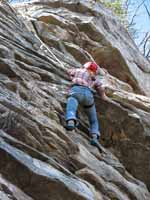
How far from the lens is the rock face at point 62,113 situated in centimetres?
782

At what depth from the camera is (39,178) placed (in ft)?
25.1

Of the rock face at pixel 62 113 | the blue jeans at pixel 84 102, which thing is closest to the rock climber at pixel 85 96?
the blue jeans at pixel 84 102

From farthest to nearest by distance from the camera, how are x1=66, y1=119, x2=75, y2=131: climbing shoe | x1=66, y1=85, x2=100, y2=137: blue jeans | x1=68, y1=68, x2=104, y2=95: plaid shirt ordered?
x1=68, y1=68, x2=104, y2=95: plaid shirt
x1=66, y1=85, x2=100, y2=137: blue jeans
x1=66, y1=119, x2=75, y2=131: climbing shoe

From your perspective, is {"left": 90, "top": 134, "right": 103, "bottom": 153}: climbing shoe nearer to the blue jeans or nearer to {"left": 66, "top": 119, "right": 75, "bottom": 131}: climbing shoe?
the blue jeans

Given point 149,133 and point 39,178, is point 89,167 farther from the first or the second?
point 149,133

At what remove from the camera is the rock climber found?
1042cm

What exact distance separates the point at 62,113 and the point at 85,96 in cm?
70

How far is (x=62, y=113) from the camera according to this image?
→ 10.6 metres

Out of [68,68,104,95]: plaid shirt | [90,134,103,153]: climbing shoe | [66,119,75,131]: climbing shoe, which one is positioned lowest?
[90,134,103,153]: climbing shoe

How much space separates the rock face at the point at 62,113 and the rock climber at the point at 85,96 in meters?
0.19

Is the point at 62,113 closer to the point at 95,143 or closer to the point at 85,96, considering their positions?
the point at 85,96

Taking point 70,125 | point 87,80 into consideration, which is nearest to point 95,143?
point 70,125

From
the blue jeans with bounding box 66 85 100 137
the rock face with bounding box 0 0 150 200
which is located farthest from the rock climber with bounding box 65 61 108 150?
the rock face with bounding box 0 0 150 200

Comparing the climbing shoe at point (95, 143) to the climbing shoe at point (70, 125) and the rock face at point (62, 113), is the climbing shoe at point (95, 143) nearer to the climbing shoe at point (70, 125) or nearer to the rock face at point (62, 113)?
the rock face at point (62, 113)
